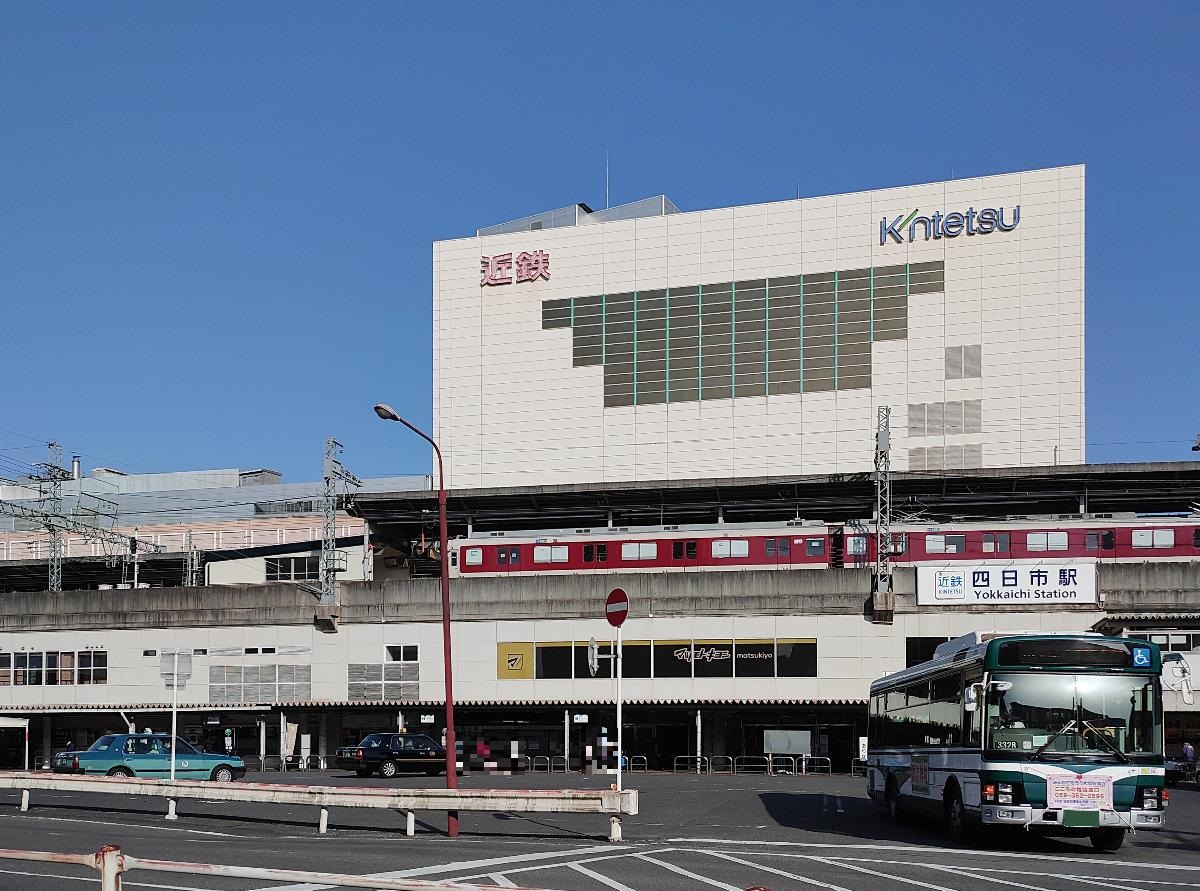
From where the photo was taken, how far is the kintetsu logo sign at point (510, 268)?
295ft

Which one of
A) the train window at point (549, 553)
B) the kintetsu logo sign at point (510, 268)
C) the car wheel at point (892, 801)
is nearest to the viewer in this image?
the car wheel at point (892, 801)

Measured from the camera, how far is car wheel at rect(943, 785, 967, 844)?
2169cm

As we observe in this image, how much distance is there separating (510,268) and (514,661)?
3268 centimetres

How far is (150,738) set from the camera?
40.8 meters

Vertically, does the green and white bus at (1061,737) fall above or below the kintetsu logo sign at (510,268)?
below

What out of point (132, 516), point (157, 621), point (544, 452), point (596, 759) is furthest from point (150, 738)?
point (132, 516)

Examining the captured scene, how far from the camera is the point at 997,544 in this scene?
216 feet

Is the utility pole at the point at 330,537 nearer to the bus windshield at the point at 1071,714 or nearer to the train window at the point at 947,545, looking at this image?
the train window at the point at 947,545

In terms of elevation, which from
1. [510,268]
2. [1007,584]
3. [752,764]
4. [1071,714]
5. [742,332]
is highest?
[510,268]

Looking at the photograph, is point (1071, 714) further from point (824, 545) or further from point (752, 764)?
point (824, 545)

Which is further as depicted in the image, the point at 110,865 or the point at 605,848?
the point at 605,848

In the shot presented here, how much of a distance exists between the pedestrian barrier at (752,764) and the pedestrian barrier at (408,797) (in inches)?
1547

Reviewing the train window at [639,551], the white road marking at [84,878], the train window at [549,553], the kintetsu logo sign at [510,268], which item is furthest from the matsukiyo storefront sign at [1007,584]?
the white road marking at [84,878]

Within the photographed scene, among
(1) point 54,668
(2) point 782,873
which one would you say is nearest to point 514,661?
(1) point 54,668
